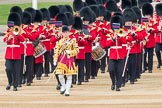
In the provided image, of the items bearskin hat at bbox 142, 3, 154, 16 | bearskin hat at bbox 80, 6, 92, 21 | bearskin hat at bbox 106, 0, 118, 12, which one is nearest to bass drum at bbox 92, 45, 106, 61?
bearskin hat at bbox 80, 6, 92, 21

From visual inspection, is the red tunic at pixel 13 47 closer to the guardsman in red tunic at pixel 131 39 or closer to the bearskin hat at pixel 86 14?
the guardsman in red tunic at pixel 131 39

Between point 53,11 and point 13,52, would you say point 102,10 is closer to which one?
point 53,11

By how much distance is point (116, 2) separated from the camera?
30000mm

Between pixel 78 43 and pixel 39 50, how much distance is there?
1.27m

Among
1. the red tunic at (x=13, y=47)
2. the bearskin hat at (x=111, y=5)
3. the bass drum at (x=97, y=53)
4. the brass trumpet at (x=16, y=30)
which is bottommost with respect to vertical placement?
the bass drum at (x=97, y=53)

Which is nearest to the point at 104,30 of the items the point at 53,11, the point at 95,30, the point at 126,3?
the point at 95,30

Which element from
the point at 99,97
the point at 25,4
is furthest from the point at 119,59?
the point at 25,4

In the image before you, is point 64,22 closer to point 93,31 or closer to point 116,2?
point 93,31

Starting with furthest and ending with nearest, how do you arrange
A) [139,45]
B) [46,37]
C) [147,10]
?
[147,10]
[46,37]
[139,45]

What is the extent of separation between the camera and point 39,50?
24.5m

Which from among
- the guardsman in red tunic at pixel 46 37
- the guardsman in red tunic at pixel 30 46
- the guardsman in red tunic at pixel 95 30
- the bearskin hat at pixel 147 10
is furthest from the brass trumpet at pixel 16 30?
the bearskin hat at pixel 147 10

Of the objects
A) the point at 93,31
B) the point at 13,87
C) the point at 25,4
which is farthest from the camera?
the point at 25,4

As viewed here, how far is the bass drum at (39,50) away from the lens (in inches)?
960

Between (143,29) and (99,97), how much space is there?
3057mm
